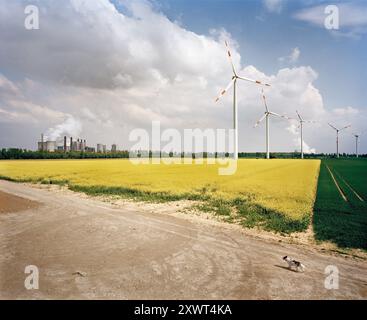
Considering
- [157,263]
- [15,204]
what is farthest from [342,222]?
[15,204]

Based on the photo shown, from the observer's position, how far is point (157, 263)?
11.4 meters

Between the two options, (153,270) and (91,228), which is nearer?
(153,270)

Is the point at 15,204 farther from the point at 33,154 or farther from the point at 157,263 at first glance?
the point at 33,154

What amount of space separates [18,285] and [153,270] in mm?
4494

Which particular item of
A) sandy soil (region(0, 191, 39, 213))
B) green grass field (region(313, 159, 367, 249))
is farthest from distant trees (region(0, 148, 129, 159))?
green grass field (region(313, 159, 367, 249))

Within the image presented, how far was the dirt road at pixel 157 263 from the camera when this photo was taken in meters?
9.05

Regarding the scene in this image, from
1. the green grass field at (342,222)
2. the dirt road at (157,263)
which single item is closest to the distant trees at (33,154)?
the dirt road at (157,263)

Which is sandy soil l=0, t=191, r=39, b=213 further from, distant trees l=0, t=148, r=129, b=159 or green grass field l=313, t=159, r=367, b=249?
distant trees l=0, t=148, r=129, b=159

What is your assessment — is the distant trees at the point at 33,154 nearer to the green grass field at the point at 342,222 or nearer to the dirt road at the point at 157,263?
the dirt road at the point at 157,263
